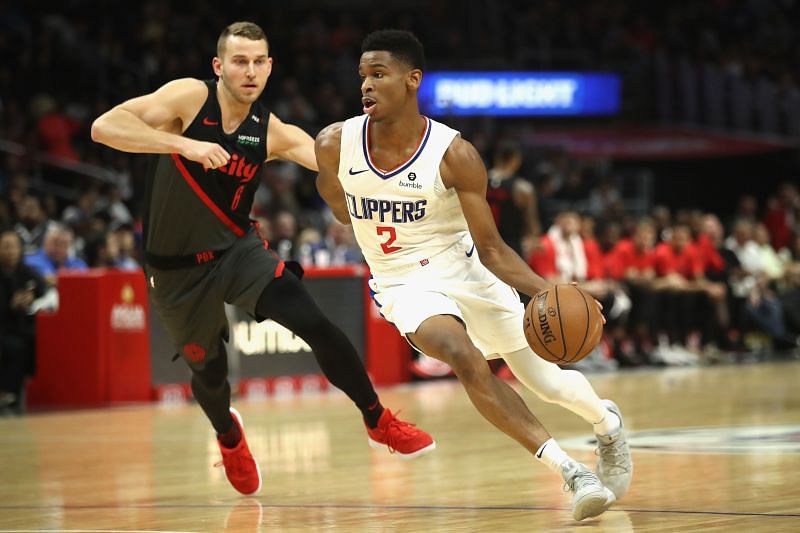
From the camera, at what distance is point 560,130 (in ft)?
84.4

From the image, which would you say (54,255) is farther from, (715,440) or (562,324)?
(562,324)

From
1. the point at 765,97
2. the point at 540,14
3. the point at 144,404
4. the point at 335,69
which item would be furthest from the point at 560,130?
the point at 144,404

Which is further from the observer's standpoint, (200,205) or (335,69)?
(335,69)

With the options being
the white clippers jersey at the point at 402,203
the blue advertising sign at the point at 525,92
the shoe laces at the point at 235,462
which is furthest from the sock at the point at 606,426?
the blue advertising sign at the point at 525,92

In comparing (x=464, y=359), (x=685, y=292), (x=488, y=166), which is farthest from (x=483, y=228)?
(x=488, y=166)

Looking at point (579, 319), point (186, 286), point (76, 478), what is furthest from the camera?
point (76, 478)

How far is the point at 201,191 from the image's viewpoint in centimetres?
643

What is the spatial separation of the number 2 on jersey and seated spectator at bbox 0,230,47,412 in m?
6.80

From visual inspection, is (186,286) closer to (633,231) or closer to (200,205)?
(200,205)

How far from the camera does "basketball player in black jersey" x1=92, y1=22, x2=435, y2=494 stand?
6309 millimetres

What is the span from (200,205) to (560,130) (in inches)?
780

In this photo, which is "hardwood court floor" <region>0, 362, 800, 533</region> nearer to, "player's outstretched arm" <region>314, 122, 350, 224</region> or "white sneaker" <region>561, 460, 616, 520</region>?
"white sneaker" <region>561, 460, 616, 520</region>

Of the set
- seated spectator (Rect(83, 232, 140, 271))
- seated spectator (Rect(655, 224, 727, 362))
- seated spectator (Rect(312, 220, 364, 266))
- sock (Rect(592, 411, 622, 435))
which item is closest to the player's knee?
sock (Rect(592, 411, 622, 435))

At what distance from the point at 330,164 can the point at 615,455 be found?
177cm
